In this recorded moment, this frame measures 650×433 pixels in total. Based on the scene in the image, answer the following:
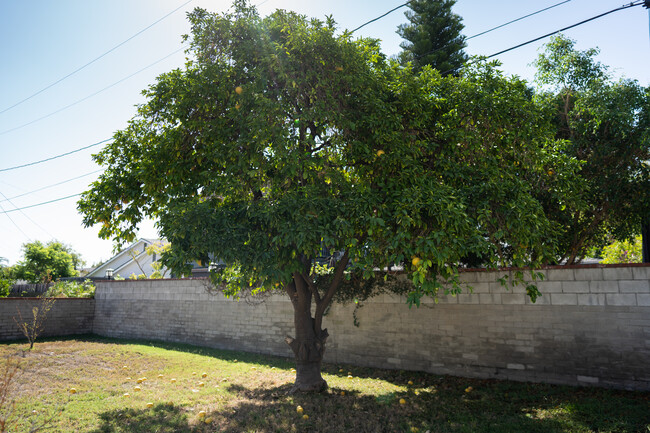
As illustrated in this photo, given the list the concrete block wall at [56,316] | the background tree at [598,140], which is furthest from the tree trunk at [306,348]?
the concrete block wall at [56,316]

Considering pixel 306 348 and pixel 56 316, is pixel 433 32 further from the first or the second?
pixel 56 316

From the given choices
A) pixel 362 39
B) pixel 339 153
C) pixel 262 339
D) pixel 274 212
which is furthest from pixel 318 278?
pixel 362 39

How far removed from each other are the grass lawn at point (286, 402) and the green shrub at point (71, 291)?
8.27 metres

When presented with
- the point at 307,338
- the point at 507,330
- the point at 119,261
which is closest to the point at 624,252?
the point at 507,330

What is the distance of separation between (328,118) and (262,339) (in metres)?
Answer: 7.49

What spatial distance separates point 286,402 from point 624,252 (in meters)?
14.8

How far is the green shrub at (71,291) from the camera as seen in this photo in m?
16.5

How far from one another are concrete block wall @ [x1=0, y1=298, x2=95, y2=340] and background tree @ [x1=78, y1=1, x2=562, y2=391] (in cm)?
1027

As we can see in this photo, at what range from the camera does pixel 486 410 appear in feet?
18.4

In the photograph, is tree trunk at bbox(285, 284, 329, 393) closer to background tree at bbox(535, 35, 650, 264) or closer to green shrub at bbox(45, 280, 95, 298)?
background tree at bbox(535, 35, 650, 264)

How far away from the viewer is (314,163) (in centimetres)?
540

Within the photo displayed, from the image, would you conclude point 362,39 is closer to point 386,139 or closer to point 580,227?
point 386,139

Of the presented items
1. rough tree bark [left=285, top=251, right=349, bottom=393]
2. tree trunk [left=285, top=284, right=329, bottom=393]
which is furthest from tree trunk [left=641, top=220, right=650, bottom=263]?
tree trunk [left=285, top=284, right=329, bottom=393]

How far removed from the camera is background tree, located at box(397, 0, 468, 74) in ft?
53.9
